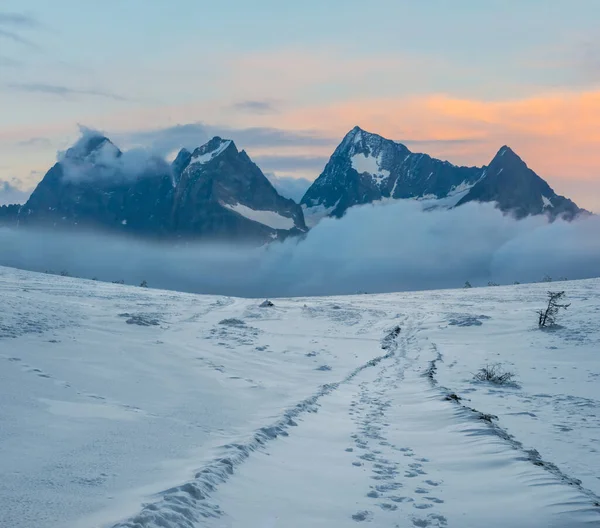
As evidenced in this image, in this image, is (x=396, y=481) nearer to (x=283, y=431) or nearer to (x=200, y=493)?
(x=200, y=493)

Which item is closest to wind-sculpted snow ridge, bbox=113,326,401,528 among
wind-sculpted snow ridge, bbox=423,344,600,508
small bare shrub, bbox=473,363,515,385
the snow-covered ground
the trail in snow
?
the snow-covered ground

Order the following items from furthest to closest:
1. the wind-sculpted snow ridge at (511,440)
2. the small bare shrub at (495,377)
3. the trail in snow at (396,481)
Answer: the small bare shrub at (495,377) → the wind-sculpted snow ridge at (511,440) → the trail in snow at (396,481)

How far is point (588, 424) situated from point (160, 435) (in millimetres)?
8964

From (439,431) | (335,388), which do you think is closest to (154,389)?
(335,388)

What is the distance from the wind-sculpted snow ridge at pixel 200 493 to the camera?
6105mm

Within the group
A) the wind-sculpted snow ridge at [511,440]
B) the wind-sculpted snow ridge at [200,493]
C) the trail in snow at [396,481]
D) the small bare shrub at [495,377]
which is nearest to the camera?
the wind-sculpted snow ridge at [200,493]

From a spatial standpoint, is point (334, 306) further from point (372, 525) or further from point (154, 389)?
point (372, 525)

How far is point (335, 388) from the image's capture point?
17.7 meters

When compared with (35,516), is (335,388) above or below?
below

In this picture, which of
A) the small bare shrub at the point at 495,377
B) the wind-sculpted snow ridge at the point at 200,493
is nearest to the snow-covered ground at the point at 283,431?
the wind-sculpted snow ridge at the point at 200,493

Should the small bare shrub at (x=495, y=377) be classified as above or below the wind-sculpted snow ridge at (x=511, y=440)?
below

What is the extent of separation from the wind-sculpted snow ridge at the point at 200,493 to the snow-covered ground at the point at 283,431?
0.09ft

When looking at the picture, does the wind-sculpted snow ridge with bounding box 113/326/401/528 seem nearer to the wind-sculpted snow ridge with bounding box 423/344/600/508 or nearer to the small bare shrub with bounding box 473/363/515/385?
the wind-sculpted snow ridge with bounding box 423/344/600/508

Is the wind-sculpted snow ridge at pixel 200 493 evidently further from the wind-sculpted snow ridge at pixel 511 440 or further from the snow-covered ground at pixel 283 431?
the wind-sculpted snow ridge at pixel 511 440
